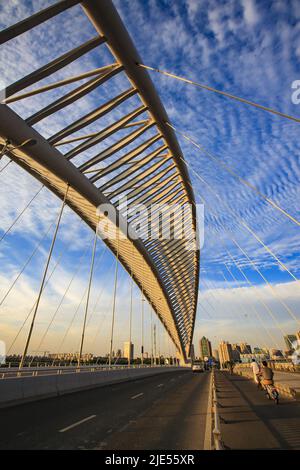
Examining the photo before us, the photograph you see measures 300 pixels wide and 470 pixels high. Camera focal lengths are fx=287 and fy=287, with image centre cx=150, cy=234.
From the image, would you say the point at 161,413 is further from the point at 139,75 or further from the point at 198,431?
the point at 139,75

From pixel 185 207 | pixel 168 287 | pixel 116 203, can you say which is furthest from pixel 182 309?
pixel 116 203

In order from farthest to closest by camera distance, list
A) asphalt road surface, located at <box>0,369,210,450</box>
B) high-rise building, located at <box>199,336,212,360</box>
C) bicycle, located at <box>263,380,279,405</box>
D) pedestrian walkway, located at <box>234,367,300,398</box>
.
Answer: high-rise building, located at <box>199,336,212,360</box> → pedestrian walkway, located at <box>234,367,300,398</box> → bicycle, located at <box>263,380,279,405</box> → asphalt road surface, located at <box>0,369,210,450</box>

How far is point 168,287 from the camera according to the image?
48531mm

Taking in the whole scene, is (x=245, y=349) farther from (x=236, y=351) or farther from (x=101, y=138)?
(x=101, y=138)

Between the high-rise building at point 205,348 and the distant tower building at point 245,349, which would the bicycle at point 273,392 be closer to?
the distant tower building at point 245,349

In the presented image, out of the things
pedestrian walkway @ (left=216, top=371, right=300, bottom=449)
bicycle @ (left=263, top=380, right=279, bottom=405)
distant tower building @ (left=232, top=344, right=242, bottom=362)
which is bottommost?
pedestrian walkway @ (left=216, top=371, right=300, bottom=449)

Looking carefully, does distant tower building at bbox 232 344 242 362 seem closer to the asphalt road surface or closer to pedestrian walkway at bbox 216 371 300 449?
pedestrian walkway at bbox 216 371 300 449

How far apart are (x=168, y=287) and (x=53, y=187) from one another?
31.4 meters

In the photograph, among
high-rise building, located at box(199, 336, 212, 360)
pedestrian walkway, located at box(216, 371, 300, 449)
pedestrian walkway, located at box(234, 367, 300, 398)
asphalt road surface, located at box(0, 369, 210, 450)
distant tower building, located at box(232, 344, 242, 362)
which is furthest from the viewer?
high-rise building, located at box(199, 336, 212, 360)

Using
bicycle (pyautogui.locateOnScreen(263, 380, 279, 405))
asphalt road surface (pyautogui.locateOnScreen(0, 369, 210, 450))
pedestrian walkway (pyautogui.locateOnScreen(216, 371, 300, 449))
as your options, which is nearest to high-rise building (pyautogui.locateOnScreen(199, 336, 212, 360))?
bicycle (pyautogui.locateOnScreen(263, 380, 279, 405))

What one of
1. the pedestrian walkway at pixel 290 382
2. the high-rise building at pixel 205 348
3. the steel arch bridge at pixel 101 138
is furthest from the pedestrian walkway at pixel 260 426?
the high-rise building at pixel 205 348

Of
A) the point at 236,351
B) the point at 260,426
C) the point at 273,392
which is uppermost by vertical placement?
the point at 236,351

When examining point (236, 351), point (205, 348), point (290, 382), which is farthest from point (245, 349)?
point (290, 382)

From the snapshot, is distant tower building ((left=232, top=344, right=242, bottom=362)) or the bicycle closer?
the bicycle
